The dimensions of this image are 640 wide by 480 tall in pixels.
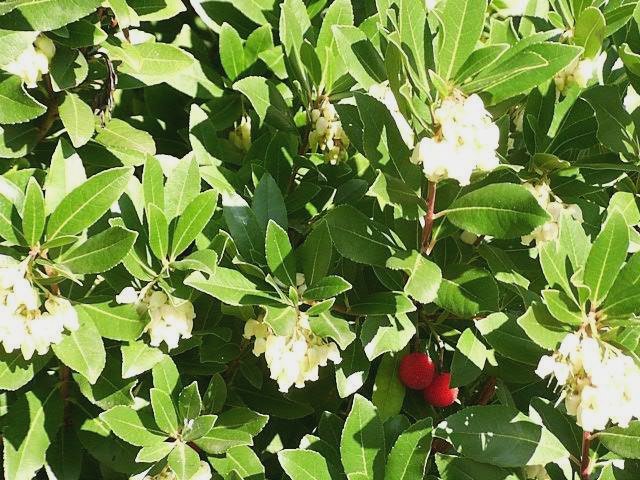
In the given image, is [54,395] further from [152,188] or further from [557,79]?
[557,79]

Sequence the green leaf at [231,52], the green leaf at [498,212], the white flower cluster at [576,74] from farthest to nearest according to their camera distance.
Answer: the green leaf at [231,52], the white flower cluster at [576,74], the green leaf at [498,212]

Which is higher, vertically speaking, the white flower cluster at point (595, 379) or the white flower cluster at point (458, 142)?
the white flower cluster at point (458, 142)

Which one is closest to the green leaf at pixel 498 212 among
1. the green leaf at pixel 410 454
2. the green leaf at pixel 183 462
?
the green leaf at pixel 410 454

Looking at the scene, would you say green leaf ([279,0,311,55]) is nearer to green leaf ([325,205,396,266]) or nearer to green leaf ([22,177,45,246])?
green leaf ([325,205,396,266])

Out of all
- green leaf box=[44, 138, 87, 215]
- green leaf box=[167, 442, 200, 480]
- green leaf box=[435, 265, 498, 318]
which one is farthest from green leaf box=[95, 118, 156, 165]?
green leaf box=[435, 265, 498, 318]

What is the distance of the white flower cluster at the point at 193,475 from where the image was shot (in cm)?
196

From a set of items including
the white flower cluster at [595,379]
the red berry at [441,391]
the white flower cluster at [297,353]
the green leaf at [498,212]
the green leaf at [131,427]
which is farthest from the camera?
the red berry at [441,391]

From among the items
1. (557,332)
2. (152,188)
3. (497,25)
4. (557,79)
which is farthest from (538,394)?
(152,188)

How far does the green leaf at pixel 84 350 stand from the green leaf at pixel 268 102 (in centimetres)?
75

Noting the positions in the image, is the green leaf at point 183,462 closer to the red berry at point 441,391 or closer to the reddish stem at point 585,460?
the red berry at point 441,391

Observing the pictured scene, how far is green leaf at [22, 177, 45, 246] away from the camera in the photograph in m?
1.78

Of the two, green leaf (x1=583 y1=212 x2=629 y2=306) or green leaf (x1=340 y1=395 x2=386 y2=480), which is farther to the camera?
green leaf (x1=340 y1=395 x2=386 y2=480)

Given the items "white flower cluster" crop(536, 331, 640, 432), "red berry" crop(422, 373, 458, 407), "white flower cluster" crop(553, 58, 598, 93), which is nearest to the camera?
"white flower cluster" crop(536, 331, 640, 432)

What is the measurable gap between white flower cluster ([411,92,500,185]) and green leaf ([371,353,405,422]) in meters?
0.70
